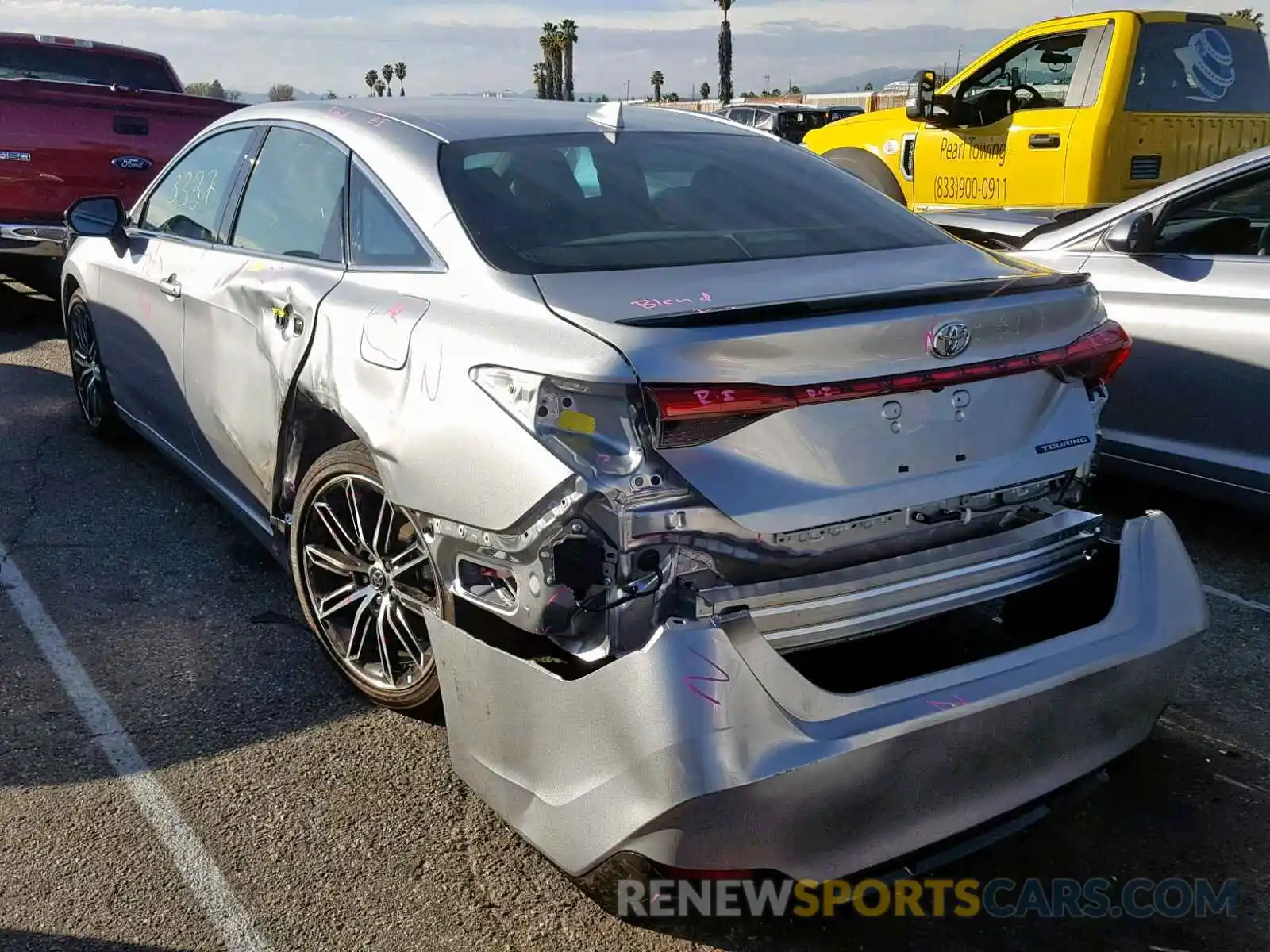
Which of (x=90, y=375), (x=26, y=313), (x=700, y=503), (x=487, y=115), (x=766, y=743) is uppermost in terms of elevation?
(x=487, y=115)

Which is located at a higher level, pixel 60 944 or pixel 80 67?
pixel 80 67

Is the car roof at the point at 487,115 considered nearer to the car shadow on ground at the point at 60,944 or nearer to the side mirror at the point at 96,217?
the side mirror at the point at 96,217

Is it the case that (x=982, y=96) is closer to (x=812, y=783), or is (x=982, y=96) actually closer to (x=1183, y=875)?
(x=1183, y=875)

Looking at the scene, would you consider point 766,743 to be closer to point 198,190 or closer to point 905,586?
point 905,586

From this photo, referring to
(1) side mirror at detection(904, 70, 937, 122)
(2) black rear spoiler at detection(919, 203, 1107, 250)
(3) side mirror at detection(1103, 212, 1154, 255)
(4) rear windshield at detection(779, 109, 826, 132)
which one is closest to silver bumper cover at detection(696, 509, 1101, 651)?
(3) side mirror at detection(1103, 212, 1154, 255)

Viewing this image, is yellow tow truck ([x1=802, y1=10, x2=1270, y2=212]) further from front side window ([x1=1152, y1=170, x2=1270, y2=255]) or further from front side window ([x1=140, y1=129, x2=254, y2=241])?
front side window ([x1=140, y1=129, x2=254, y2=241])

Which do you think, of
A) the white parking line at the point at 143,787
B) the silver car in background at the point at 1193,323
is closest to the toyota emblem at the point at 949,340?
the white parking line at the point at 143,787

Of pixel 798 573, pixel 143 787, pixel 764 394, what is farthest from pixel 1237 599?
pixel 143 787

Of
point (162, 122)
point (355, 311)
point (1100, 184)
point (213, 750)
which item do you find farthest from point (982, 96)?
point (213, 750)

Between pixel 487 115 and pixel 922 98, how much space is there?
5.33 metres

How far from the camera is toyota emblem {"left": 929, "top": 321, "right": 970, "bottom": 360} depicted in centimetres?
251

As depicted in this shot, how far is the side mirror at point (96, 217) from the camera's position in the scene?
15.8ft

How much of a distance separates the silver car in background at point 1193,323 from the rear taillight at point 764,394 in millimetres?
1988

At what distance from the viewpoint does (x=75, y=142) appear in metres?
8.06
